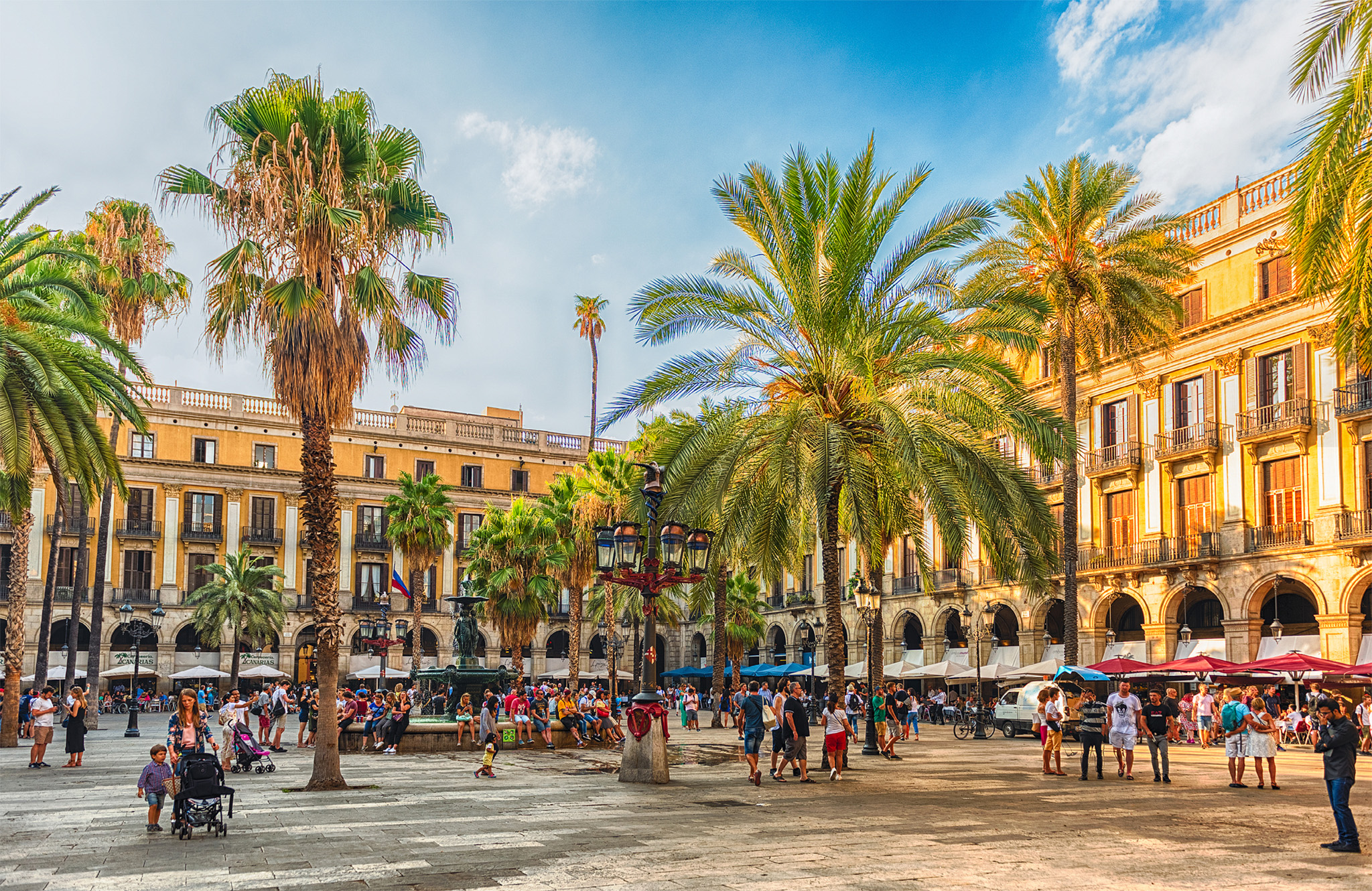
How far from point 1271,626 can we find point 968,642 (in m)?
15.0

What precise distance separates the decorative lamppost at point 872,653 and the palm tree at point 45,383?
50.7 ft

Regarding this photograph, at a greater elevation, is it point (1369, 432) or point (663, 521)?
point (1369, 432)

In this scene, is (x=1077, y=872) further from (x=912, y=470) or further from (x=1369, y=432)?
(x=1369, y=432)

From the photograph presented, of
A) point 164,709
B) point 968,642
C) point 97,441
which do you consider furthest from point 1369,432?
point 164,709

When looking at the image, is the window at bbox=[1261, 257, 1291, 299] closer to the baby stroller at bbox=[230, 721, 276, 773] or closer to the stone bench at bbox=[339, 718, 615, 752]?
the stone bench at bbox=[339, 718, 615, 752]

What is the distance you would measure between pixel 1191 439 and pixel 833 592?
21.4 metres

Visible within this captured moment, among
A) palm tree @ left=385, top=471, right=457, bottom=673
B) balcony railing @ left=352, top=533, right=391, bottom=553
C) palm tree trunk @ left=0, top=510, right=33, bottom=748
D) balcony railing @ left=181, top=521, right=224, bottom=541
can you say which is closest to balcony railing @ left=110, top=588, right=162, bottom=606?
balcony railing @ left=181, top=521, right=224, bottom=541

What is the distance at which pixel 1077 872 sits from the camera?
31.1 ft

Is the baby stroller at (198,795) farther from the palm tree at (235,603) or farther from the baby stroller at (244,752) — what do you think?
the palm tree at (235,603)

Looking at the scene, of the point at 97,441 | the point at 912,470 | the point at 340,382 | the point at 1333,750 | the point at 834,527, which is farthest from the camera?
the point at 97,441

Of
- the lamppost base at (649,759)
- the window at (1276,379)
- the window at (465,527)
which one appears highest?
the window at (1276,379)

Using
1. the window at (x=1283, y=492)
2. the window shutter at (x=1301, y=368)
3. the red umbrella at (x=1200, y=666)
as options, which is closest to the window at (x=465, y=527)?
the red umbrella at (x=1200, y=666)

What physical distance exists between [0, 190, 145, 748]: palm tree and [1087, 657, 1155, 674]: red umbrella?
2515 cm

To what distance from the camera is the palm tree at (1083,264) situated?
109ft
